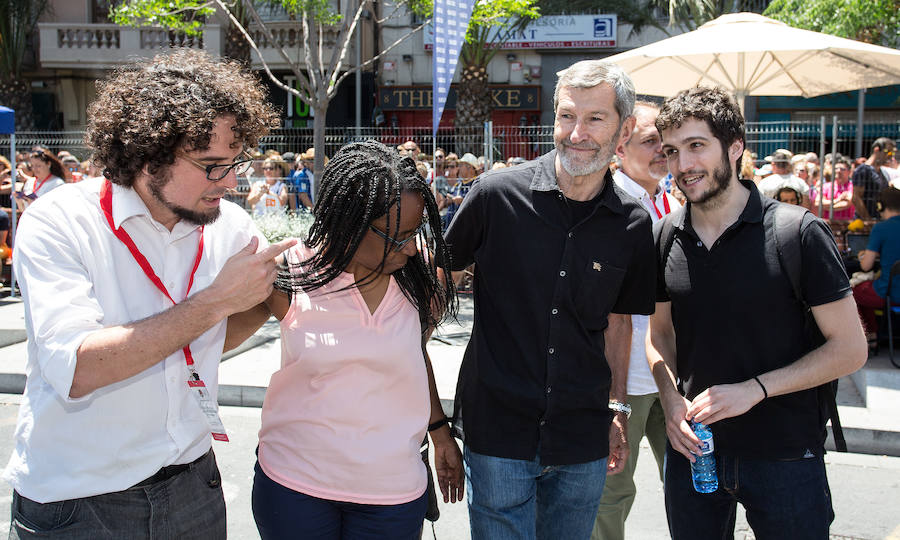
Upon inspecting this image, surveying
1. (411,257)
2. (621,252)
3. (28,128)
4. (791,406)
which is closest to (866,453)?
(791,406)

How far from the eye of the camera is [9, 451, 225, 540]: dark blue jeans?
6.19ft

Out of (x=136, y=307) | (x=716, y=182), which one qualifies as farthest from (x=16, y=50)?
(x=716, y=182)

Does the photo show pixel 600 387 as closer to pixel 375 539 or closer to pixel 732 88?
pixel 375 539

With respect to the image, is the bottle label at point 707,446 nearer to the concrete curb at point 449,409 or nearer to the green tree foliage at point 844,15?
the concrete curb at point 449,409

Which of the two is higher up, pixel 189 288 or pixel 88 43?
pixel 88 43

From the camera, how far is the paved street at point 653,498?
417 centimetres

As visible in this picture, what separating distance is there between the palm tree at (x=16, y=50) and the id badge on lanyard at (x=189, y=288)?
23.3 meters

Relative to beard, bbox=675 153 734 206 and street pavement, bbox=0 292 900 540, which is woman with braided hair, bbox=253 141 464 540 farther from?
beard, bbox=675 153 734 206

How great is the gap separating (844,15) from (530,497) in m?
12.7

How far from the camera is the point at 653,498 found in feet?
15.3

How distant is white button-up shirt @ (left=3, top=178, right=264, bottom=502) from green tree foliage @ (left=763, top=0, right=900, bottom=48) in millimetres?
12908

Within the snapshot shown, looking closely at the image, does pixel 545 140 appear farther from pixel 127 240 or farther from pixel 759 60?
pixel 127 240

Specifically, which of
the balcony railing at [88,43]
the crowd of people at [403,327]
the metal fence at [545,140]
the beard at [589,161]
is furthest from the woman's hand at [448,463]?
the balcony railing at [88,43]

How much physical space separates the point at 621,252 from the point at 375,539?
3.95 feet
